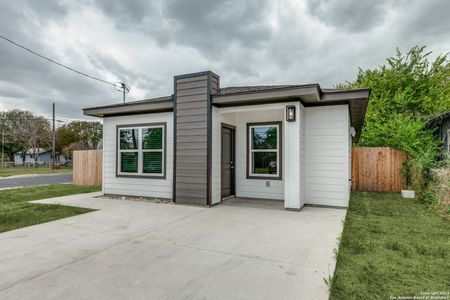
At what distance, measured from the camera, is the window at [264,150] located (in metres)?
6.77

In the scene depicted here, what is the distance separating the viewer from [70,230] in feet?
13.4

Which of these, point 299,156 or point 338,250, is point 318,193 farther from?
point 338,250

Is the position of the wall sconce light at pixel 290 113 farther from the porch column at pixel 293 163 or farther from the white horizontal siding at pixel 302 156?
the white horizontal siding at pixel 302 156

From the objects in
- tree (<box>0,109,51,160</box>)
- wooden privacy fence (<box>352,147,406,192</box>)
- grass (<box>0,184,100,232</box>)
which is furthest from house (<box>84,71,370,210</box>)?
tree (<box>0,109,51,160</box>)

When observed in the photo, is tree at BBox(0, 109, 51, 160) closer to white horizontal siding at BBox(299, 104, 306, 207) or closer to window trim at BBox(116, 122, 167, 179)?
window trim at BBox(116, 122, 167, 179)

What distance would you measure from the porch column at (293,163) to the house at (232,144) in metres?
0.02

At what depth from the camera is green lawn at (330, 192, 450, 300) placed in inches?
91.1

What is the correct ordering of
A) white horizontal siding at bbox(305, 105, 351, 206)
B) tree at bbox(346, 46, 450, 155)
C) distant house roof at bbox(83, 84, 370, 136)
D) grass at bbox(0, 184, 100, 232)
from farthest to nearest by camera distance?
tree at bbox(346, 46, 450, 155) → white horizontal siding at bbox(305, 105, 351, 206) → distant house roof at bbox(83, 84, 370, 136) → grass at bbox(0, 184, 100, 232)

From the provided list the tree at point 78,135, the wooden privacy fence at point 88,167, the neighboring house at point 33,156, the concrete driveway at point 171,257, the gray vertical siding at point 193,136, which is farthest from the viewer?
the neighboring house at point 33,156

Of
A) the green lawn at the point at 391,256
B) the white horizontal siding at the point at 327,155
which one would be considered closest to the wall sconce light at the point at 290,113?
the white horizontal siding at the point at 327,155

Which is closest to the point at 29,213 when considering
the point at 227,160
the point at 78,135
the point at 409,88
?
the point at 227,160

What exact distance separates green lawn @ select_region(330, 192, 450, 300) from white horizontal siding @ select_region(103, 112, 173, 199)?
14.0ft

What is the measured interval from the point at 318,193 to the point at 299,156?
1205 mm

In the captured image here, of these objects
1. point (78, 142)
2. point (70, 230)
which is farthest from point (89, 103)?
point (70, 230)
